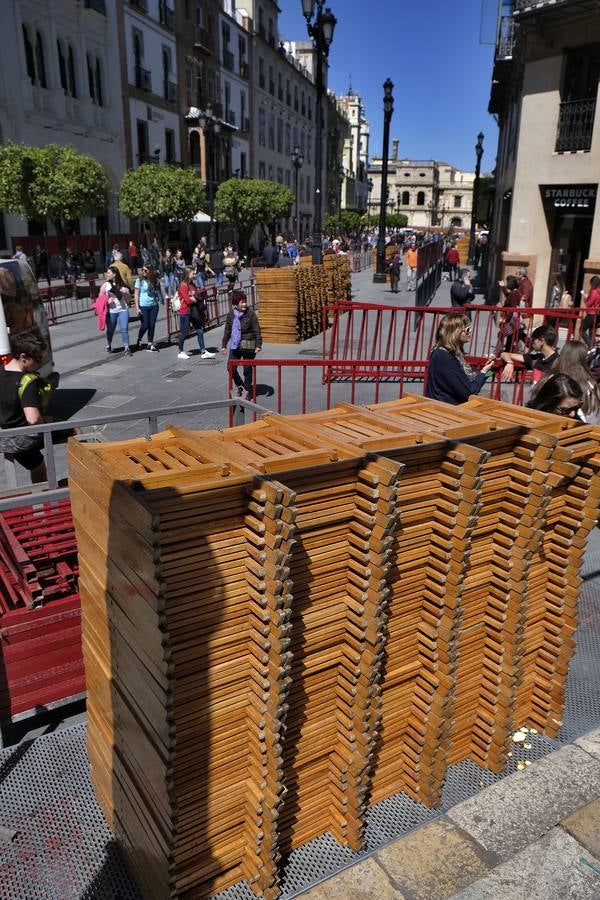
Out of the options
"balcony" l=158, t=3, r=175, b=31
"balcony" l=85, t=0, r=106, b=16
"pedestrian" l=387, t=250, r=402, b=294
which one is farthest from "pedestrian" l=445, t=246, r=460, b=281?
"balcony" l=158, t=3, r=175, b=31

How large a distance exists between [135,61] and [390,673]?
45.7 m

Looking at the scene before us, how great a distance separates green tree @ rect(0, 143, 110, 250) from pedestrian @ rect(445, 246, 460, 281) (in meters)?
16.4

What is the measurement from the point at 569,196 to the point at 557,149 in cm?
140

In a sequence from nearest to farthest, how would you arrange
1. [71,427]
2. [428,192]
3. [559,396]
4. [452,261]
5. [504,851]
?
[504,851] < [559,396] < [71,427] < [452,261] < [428,192]

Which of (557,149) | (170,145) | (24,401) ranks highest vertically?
(170,145)

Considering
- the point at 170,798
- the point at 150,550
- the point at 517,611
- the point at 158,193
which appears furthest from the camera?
the point at 158,193

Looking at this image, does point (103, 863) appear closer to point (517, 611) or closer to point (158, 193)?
point (517, 611)

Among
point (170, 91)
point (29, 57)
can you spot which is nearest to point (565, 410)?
point (29, 57)

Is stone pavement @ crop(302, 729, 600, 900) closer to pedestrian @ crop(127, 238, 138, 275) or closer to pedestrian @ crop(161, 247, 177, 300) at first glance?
pedestrian @ crop(161, 247, 177, 300)

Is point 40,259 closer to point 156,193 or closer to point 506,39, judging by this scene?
point 156,193

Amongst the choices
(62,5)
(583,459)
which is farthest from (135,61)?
(583,459)

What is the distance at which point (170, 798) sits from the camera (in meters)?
2.90

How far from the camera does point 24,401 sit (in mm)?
5785

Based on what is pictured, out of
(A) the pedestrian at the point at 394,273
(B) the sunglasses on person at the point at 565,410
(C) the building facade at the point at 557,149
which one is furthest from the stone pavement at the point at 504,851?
(A) the pedestrian at the point at 394,273
